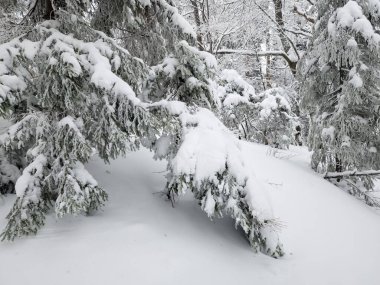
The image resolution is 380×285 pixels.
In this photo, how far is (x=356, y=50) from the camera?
663cm

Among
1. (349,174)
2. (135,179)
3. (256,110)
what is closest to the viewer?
(135,179)

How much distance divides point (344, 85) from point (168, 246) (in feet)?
17.0

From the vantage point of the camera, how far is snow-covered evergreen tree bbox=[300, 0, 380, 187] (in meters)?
6.73

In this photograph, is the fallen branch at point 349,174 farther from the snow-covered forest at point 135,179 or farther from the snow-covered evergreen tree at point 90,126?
the snow-covered evergreen tree at point 90,126

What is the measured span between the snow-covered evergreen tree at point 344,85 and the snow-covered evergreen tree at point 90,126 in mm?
3793

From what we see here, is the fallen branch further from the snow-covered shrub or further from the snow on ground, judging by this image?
the snow-covered shrub

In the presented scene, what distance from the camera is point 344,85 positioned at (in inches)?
275

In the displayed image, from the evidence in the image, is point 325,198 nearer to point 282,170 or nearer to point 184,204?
point 282,170

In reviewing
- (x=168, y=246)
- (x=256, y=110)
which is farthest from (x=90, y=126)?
(x=256, y=110)

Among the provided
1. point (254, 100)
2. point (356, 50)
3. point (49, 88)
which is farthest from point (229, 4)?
point (49, 88)

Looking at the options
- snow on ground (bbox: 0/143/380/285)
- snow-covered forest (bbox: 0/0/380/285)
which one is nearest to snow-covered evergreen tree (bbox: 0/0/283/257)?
snow-covered forest (bbox: 0/0/380/285)

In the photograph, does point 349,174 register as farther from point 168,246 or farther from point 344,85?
point 168,246

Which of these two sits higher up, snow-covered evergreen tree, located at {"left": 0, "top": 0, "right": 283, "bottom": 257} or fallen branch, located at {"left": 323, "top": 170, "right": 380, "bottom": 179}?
snow-covered evergreen tree, located at {"left": 0, "top": 0, "right": 283, "bottom": 257}

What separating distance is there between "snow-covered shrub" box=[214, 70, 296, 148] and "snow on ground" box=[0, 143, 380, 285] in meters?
6.53
